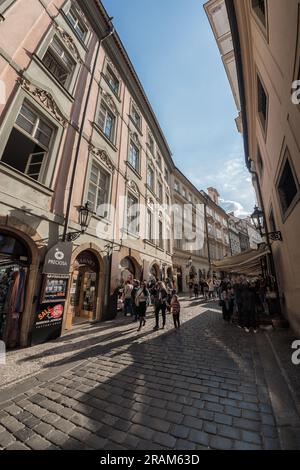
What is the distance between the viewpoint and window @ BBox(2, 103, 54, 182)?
253 inches

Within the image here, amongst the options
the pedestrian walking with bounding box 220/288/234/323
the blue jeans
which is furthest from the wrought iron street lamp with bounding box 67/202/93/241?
the pedestrian walking with bounding box 220/288/234/323

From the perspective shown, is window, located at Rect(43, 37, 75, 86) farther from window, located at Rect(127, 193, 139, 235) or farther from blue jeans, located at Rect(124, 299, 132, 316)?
blue jeans, located at Rect(124, 299, 132, 316)

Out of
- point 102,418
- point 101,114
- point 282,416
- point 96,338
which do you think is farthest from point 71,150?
point 282,416

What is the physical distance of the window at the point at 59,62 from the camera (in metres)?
8.10

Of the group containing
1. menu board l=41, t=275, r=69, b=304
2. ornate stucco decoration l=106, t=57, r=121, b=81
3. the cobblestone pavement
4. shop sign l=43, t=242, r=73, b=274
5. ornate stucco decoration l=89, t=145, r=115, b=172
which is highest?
ornate stucco decoration l=106, t=57, r=121, b=81

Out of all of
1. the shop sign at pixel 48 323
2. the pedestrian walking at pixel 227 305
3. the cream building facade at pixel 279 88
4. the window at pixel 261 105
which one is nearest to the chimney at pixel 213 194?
the cream building facade at pixel 279 88

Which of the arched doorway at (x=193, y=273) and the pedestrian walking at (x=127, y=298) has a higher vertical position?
the arched doorway at (x=193, y=273)

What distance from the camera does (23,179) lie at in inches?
231

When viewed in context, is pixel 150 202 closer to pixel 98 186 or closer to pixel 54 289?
pixel 98 186

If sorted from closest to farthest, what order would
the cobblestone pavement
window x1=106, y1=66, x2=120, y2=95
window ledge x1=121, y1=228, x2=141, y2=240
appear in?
the cobblestone pavement < window ledge x1=121, y1=228, x2=141, y2=240 < window x1=106, y1=66, x2=120, y2=95

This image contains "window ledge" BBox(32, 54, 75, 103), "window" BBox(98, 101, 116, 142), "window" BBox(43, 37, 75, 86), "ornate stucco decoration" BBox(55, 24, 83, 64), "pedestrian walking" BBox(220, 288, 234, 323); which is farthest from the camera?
"window" BBox(98, 101, 116, 142)

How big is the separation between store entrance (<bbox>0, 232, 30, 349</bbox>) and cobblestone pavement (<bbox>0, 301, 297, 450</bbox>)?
0.79 m

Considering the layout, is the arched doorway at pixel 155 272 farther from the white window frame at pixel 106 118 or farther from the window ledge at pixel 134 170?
the white window frame at pixel 106 118

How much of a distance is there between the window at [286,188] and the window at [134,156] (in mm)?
9108
